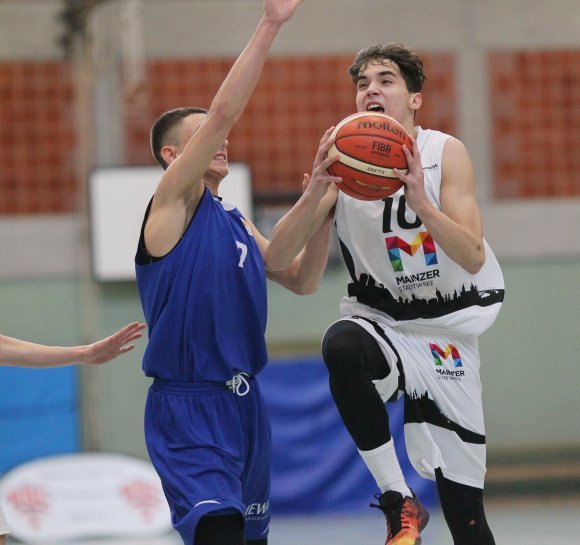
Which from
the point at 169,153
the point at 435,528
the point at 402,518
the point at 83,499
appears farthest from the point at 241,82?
the point at 83,499

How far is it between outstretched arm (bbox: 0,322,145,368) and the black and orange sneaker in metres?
1.22

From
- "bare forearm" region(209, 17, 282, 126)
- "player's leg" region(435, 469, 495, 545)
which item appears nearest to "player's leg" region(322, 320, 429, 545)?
"player's leg" region(435, 469, 495, 545)

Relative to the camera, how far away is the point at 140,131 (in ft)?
33.8

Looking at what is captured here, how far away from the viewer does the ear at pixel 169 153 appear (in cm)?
458

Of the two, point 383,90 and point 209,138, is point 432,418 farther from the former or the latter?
point 209,138

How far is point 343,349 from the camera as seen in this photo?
4.41 meters

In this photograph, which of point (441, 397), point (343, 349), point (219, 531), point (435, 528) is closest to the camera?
point (219, 531)

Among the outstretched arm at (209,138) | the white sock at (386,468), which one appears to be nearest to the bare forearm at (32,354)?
the outstretched arm at (209,138)

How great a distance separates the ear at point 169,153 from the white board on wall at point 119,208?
5.20 metres

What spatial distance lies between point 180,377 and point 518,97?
7.26m

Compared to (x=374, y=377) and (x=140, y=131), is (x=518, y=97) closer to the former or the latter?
(x=140, y=131)

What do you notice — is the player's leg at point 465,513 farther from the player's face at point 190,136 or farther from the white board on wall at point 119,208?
the white board on wall at point 119,208

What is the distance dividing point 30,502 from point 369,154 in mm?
5478

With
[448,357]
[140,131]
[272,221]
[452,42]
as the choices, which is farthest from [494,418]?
[448,357]
